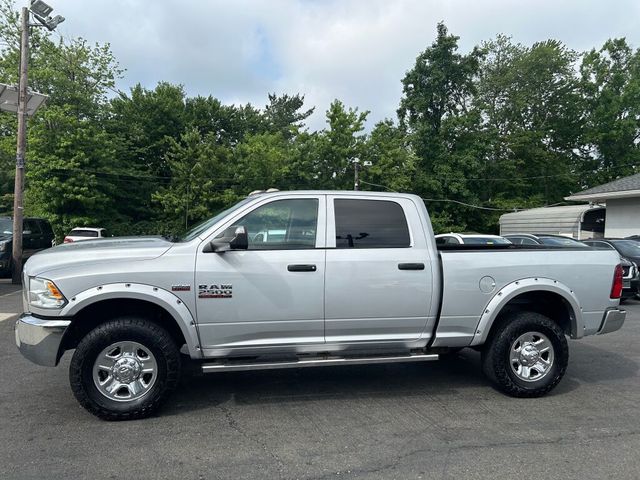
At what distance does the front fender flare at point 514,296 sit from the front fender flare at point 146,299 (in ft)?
8.89

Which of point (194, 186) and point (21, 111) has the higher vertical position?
point (194, 186)

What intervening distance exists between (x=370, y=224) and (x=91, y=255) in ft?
8.28

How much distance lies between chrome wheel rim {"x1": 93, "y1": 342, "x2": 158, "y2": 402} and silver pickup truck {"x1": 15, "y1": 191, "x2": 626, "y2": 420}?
11 millimetres

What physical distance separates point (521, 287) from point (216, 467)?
128 inches

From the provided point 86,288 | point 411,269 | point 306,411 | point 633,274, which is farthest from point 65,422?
point 633,274

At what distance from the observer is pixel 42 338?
161 inches

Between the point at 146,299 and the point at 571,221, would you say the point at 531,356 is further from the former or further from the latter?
the point at 571,221

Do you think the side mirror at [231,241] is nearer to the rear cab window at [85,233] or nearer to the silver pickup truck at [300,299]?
the silver pickup truck at [300,299]

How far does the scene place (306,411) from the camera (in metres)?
4.50

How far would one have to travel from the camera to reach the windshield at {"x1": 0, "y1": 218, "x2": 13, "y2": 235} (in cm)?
1436

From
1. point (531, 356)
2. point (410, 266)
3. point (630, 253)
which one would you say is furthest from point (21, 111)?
point (630, 253)

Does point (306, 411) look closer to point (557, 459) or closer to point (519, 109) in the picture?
point (557, 459)

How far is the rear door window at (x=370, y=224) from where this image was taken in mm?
4684

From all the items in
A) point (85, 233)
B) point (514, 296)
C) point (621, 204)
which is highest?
point (621, 204)
